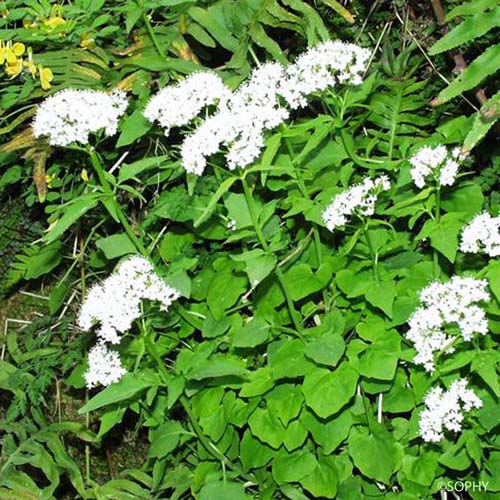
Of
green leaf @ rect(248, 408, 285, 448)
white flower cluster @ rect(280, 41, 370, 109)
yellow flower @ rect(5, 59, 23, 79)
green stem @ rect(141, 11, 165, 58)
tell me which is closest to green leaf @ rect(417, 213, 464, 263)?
white flower cluster @ rect(280, 41, 370, 109)

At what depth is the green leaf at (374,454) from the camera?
229cm

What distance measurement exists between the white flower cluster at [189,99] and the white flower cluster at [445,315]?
2.46 ft

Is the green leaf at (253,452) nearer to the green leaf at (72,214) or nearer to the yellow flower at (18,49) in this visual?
the green leaf at (72,214)

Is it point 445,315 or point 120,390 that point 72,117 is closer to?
point 120,390

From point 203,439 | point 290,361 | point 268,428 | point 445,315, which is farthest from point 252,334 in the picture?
point 445,315

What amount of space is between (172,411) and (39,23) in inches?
53.6

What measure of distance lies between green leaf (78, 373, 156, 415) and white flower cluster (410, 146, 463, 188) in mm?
910

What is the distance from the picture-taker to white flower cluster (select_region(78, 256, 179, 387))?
7.13 feet

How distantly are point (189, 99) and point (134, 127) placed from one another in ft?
1.14

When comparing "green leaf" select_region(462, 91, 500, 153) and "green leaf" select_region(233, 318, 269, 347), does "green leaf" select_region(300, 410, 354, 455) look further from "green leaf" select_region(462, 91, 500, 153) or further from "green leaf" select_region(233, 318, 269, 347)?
"green leaf" select_region(462, 91, 500, 153)

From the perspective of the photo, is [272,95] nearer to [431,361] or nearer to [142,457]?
[431,361]

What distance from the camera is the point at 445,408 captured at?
6.89 ft

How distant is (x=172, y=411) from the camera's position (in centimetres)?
275

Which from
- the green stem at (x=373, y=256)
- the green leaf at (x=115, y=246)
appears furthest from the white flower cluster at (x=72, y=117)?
the green stem at (x=373, y=256)
